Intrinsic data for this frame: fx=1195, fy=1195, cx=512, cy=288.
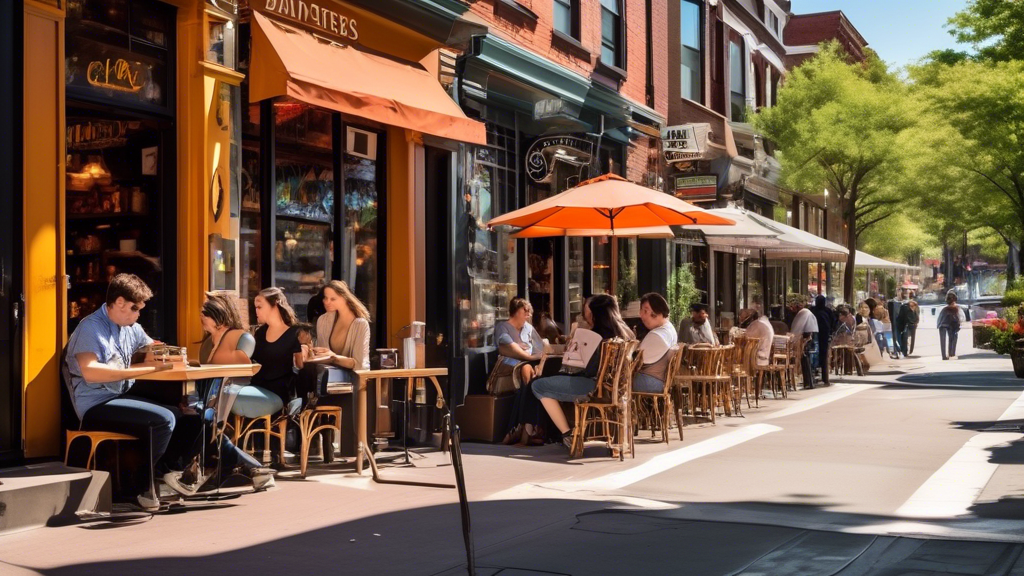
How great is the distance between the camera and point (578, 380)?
11.3 m

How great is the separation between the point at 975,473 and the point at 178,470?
20.5 ft

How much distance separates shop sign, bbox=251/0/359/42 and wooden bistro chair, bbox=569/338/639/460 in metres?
3.90

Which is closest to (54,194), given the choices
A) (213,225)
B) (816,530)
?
(213,225)

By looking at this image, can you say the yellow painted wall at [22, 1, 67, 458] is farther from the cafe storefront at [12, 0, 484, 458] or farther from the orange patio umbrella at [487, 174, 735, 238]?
the orange patio umbrella at [487, 174, 735, 238]

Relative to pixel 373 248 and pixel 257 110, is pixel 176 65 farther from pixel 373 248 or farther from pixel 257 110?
pixel 373 248

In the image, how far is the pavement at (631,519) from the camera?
6250 millimetres

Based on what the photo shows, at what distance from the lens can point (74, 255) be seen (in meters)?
9.66

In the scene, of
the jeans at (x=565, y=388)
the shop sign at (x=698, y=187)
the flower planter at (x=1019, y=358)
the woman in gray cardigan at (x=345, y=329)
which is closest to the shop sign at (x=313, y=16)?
the woman in gray cardigan at (x=345, y=329)

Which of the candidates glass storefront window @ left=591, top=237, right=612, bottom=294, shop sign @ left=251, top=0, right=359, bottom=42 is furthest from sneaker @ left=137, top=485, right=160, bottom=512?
glass storefront window @ left=591, top=237, right=612, bottom=294

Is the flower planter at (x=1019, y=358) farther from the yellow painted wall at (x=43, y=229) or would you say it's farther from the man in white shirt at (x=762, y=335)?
the yellow painted wall at (x=43, y=229)

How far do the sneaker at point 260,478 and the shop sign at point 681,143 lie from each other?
1371cm

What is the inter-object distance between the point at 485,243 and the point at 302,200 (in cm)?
361

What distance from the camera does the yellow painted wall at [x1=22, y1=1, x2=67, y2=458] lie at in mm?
8070

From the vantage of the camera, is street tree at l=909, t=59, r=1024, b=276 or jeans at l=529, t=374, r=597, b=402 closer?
jeans at l=529, t=374, r=597, b=402
